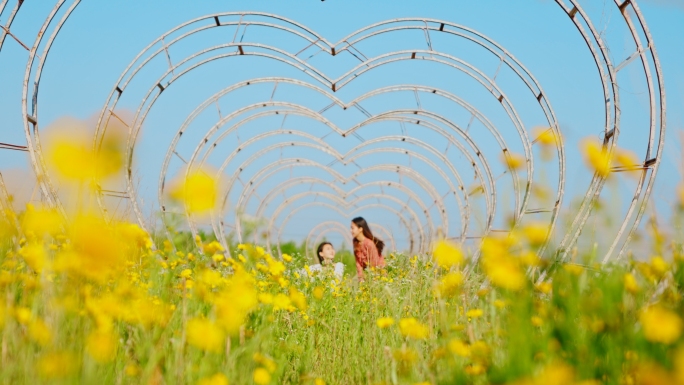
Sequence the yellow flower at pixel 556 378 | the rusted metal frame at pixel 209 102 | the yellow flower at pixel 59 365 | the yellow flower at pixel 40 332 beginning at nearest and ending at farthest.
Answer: the yellow flower at pixel 556 378
the yellow flower at pixel 59 365
the yellow flower at pixel 40 332
the rusted metal frame at pixel 209 102

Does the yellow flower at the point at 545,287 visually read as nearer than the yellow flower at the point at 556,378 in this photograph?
No

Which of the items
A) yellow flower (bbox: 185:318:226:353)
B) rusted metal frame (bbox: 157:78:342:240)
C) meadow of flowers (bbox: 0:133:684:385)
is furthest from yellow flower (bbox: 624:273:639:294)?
rusted metal frame (bbox: 157:78:342:240)

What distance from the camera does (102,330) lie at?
89.1 inches

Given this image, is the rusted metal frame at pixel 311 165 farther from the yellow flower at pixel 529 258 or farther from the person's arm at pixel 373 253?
Answer: the yellow flower at pixel 529 258

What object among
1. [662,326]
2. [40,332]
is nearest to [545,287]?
[662,326]

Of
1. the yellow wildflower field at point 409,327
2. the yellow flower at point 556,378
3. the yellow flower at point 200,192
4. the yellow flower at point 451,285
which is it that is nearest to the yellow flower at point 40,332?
the yellow wildflower field at point 409,327

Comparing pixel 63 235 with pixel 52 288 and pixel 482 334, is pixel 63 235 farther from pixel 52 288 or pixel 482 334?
pixel 482 334

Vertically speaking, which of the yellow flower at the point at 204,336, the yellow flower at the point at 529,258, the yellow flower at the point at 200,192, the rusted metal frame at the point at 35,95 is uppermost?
the rusted metal frame at the point at 35,95

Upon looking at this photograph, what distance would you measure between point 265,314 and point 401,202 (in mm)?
14924

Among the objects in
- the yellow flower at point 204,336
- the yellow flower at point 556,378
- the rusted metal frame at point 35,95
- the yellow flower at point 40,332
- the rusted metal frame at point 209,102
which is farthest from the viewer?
the rusted metal frame at point 209,102

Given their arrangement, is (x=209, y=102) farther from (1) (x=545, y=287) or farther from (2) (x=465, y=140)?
(1) (x=545, y=287)

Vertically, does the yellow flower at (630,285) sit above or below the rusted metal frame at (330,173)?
below

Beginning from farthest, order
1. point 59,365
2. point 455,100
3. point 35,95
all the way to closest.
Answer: point 455,100
point 35,95
point 59,365

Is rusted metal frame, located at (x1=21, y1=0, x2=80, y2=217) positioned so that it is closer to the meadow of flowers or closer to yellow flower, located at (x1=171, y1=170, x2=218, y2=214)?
the meadow of flowers
